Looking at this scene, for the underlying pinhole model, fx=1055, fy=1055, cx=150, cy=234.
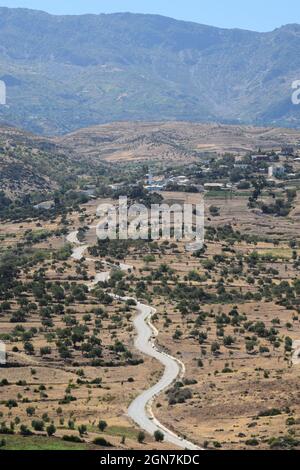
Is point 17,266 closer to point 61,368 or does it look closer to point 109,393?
point 61,368

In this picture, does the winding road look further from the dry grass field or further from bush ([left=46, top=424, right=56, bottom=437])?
bush ([left=46, top=424, right=56, bottom=437])

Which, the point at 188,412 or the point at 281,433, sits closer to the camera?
the point at 281,433

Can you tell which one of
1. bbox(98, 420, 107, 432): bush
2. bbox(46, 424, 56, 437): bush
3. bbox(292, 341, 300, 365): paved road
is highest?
bbox(292, 341, 300, 365): paved road

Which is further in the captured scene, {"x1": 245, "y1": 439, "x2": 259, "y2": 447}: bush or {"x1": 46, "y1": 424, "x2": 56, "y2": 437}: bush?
{"x1": 46, "y1": 424, "x2": 56, "y2": 437}: bush

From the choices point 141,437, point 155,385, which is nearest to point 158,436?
point 141,437

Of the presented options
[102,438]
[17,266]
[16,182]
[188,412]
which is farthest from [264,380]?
[16,182]

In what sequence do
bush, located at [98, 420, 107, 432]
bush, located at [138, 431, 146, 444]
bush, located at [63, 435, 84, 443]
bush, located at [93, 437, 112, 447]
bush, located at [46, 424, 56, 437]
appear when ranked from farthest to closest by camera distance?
bush, located at [98, 420, 107, 432]
bush, located at [46, 424, 56, 437]
bush, located at [138, 431, 146, 444]
bush, located at [63, 435, 84, 443]
bush, located at [93, 437, 112, 447]

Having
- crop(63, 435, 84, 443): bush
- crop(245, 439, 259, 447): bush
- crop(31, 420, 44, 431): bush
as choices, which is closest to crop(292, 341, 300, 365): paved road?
crop(245, 439, 259, 447): bush

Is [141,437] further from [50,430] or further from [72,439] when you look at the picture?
[50,430]
